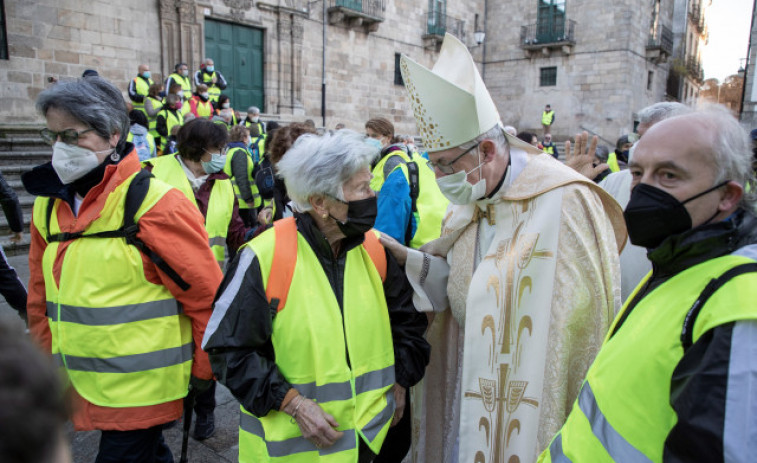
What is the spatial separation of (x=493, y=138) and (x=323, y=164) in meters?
0.71

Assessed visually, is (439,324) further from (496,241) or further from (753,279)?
(753,279)

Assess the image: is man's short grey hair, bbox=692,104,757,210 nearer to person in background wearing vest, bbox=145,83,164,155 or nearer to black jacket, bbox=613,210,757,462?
black jacket, bbox=613,210,757,462

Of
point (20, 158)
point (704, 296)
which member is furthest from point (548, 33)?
point (704, 296)

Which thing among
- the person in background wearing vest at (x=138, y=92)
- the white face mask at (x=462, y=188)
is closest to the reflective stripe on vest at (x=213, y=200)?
the white face mask at (x=462, y=188)

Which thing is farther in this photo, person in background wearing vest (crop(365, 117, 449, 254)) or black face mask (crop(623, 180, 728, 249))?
person in background wearing vest (crop(365, 117, 449, 254))

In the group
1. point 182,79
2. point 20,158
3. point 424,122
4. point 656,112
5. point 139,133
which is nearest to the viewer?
point 424,122

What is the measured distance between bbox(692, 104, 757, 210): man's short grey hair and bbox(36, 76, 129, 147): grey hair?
6.48 feet

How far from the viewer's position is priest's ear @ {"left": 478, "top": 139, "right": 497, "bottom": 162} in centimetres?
203

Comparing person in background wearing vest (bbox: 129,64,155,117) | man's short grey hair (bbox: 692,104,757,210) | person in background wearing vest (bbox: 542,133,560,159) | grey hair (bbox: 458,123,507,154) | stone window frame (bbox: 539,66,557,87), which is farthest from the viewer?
stone window frame (bbox: 539,66,557,87)

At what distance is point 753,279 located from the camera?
0.93m

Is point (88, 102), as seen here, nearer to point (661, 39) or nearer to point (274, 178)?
point (274, 178)

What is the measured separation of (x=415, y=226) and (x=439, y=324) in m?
1.60

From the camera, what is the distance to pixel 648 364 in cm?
103

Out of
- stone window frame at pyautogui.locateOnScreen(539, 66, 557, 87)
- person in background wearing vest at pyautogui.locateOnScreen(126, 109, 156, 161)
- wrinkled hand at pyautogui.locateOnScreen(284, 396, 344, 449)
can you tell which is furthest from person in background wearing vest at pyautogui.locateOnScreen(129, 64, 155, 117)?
stone window frame at pyautogui.locateOnScreen(539, 66, 557, 87)
